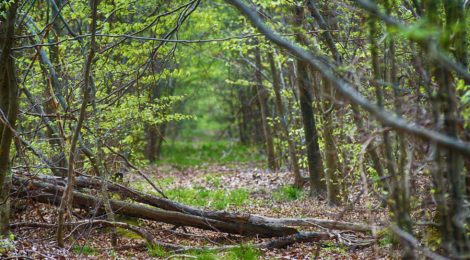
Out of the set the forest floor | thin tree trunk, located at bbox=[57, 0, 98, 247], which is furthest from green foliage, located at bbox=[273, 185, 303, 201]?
thin tree trunk, located at bbox=[57, 0, 98, 247]

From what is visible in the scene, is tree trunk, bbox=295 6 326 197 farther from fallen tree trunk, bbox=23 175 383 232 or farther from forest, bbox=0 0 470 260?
fallen tree trunk, bbox=23 175 383 232

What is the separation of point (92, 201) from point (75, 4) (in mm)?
3332

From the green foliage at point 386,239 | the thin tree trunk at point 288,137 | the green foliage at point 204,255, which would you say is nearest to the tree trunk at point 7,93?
the green foliage at point 204,255

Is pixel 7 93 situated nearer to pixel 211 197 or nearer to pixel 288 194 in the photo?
pixel 211 197

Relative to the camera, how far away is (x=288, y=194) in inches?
521

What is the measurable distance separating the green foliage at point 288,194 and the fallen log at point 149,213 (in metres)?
4.60

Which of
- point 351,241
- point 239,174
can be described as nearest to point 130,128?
point 351,241

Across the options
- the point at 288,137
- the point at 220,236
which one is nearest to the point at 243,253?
the point at 220,236

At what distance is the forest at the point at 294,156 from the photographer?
14.1 feet

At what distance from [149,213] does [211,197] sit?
453 cm

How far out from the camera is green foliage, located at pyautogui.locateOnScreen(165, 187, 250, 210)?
12084 millimetres

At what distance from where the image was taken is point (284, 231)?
26.9 ft

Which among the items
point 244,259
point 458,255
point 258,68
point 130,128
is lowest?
point 244,259

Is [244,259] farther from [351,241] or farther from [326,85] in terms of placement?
[326,85]
